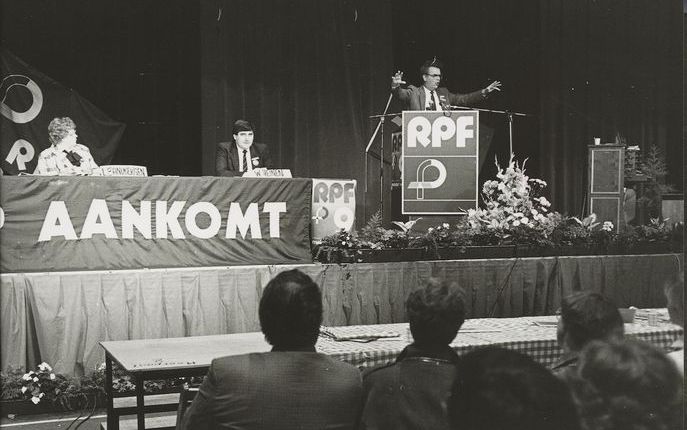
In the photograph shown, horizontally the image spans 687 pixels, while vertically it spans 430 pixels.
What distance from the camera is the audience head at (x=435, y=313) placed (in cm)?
259

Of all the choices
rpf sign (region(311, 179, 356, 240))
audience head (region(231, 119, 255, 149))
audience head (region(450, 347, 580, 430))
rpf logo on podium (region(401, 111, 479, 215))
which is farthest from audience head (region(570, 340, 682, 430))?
audience head (region(231, 119, 255, 149))

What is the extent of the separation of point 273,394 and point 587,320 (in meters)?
1.09

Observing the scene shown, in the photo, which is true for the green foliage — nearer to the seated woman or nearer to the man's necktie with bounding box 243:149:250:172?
the man's necktie with bounding box 243:149:250:172

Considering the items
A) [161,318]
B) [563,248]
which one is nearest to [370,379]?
[161,318]

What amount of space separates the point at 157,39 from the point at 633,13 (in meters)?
5.23

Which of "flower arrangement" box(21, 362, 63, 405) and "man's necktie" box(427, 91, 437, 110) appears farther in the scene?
"man's necktie" box(427, 91, 437, 110)

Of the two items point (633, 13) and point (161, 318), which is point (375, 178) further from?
point (161, 318)

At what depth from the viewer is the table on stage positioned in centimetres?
351

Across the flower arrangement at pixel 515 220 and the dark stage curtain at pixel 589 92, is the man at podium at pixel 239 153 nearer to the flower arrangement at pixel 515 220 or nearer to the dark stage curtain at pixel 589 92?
the flower arrangement at pixel 515 220

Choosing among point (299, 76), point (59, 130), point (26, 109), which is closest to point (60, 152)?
point (59, 130)

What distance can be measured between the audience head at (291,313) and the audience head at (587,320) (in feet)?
2.78

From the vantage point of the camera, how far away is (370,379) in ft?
8.23

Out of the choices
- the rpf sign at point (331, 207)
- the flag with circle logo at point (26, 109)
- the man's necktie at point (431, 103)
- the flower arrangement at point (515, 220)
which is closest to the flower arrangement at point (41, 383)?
the rpf sign at point (331, 207)

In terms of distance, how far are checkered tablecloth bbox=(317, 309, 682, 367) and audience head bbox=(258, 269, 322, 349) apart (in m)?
0.92
